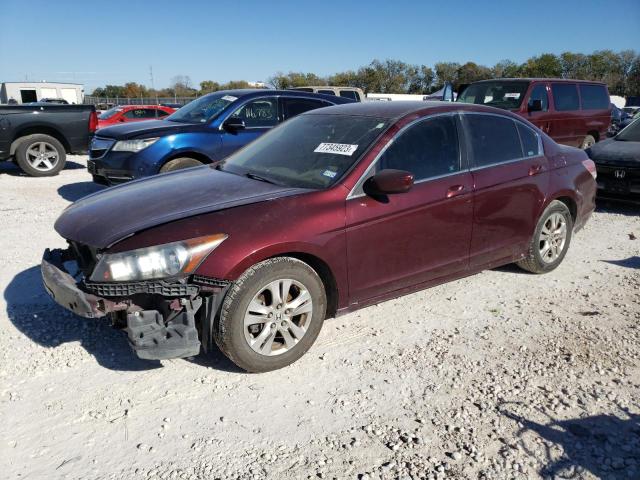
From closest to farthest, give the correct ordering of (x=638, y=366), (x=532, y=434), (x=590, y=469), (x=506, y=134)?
(x=590, y=469)
(x=532, y=434)
(x=638, y=366)
(x=506, y=134)

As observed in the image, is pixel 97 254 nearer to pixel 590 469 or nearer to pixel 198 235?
pixel 198 235

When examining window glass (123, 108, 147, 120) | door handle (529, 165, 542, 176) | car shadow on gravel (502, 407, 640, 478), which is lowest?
car shadow on gravel (502, 407, 640, 478)

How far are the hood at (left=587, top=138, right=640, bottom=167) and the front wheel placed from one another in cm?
308

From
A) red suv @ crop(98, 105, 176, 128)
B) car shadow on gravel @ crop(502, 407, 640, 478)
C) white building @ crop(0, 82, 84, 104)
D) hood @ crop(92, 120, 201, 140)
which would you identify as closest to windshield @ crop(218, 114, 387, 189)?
car shadow on gravel @ crop(502, 407, 640, 478)

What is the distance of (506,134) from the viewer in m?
4.62

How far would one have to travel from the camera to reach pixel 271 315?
3.23 meters

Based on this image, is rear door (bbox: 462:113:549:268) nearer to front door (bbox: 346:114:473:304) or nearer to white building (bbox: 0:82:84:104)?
front door (bbox: 346:114:473:304)

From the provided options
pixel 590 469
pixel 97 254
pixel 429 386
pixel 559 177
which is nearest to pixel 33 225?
pixel 97 254

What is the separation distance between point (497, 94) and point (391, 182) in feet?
A: 26.8

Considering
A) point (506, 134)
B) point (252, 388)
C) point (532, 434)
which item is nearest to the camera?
point (532, 434)

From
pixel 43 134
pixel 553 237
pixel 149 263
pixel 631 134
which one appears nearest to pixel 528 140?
pixel 553 237

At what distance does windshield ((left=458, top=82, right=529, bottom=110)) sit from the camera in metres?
10.2

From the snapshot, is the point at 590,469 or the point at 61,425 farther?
the point at 61,425

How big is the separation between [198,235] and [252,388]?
3.19 feet
